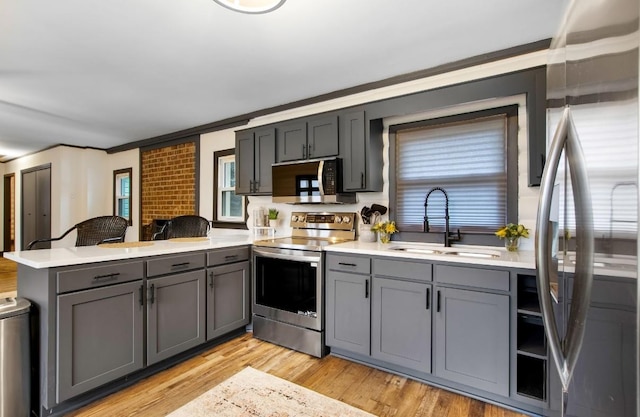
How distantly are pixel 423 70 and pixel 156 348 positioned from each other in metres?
3.01

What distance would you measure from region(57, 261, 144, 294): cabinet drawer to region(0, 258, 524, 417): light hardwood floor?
76 cm

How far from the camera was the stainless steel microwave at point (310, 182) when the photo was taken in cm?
296

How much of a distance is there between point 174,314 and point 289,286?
0.94m

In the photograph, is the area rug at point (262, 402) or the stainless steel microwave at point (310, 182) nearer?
the area rug at point (262, 402)

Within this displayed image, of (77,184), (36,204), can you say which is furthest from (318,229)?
(36,204)

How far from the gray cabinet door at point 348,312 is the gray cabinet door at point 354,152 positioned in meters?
0.87

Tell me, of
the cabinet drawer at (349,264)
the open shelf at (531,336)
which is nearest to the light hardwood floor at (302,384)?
the open shelf at (531,336)

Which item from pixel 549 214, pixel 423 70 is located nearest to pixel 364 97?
pixel 423 70

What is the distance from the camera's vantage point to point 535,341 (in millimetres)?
1976

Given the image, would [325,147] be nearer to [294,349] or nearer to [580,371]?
[294,349]

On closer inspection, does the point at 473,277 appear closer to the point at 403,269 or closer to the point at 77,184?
the point at 403,269

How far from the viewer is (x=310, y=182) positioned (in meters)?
3.09

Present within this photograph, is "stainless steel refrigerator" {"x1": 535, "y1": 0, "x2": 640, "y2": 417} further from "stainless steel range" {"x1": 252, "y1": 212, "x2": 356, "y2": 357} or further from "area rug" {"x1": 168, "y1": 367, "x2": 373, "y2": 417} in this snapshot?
"stainless steel range" {"x1": 252, "y1": 212, "x2": 356, "y2": 357}

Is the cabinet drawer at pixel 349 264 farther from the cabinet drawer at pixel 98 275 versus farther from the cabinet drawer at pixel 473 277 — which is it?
the cabinet drawer at pixel 98 275
